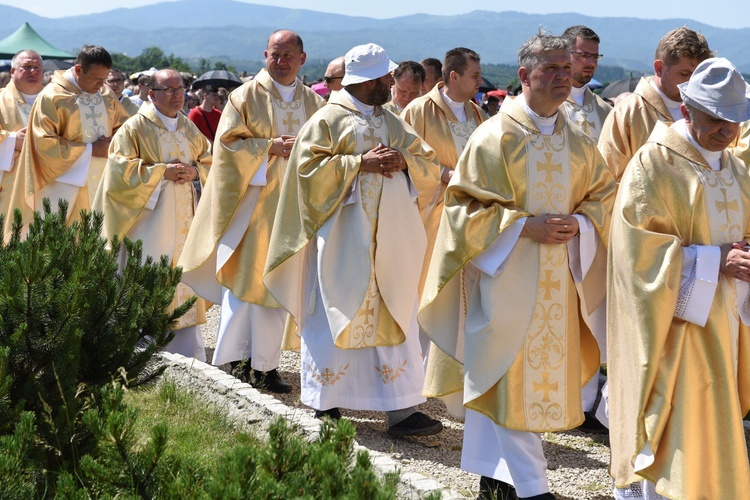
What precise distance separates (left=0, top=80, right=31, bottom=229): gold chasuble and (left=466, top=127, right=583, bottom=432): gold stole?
6.25 m

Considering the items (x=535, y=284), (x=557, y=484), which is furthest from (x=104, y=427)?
(x=557, y=484)

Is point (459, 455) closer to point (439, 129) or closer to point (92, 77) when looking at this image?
point (439, 129)

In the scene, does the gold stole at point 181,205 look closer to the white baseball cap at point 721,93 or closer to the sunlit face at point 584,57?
the sunlit face at point 584,57

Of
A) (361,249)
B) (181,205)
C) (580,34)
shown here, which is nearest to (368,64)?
(361,249)

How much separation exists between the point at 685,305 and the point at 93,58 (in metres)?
5.72

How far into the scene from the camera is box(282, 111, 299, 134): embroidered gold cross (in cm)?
768

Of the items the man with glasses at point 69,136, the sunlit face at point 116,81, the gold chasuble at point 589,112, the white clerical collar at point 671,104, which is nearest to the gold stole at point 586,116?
the gold chasuble at point 589,112

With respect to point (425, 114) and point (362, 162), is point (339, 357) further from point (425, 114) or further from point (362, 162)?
point (425, 114)

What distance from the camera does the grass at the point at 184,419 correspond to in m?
5.35

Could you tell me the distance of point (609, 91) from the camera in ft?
66.9

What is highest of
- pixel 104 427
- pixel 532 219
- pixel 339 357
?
pixel 532 219

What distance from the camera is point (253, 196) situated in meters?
7.66

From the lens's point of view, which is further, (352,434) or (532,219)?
(532,219)

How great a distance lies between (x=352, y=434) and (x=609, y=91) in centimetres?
1825
